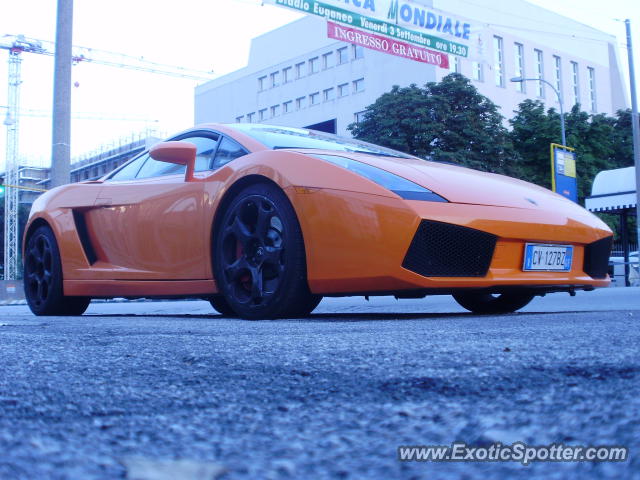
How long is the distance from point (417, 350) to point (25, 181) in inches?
2656

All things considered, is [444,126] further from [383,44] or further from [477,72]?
[477,72]

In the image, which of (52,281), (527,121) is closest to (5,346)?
(52,281)

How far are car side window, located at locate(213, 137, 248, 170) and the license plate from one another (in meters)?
1.52

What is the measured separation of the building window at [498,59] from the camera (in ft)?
154

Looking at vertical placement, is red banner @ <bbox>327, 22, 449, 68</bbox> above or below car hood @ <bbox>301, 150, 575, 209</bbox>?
above

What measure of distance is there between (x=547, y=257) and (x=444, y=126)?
27.9m

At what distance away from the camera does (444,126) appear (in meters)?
30.9

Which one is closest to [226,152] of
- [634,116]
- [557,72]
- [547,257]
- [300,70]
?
[547,257]

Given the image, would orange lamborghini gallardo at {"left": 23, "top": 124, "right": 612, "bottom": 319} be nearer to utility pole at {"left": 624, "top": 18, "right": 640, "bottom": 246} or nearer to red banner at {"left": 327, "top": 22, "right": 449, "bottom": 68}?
red banner at {"left": 327, "top": 22, "right": 449, "bottom": 68}

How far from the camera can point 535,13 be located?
50.1m

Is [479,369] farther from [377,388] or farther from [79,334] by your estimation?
[79,334]

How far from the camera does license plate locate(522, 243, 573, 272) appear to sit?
3.53 meters

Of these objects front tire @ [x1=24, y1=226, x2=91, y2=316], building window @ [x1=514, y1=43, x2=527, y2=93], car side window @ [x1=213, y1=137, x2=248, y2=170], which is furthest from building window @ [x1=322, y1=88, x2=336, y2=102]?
car side window @ [x1=213, y1=137, x2=248, y2=170]

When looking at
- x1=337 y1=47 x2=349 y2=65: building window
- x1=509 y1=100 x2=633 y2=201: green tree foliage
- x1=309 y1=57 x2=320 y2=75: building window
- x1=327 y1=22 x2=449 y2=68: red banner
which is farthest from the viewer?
x1=309 y1=57 x2=320 y2=75: building window
